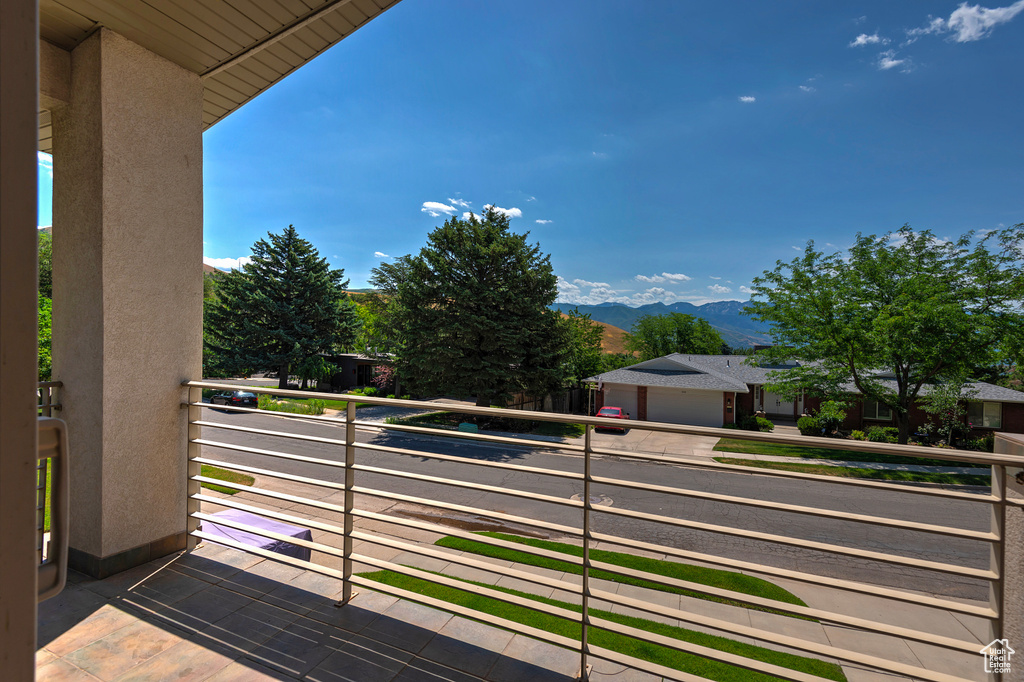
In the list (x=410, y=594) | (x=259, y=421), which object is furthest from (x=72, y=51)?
(x=259, y=421)

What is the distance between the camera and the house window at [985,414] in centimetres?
1944

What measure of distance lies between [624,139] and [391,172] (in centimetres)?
3234

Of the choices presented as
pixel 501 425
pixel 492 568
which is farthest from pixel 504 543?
pixel 501 425

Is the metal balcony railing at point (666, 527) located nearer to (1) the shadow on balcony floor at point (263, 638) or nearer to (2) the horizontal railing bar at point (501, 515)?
(2) the horizontal railing bar at point (501, 515)

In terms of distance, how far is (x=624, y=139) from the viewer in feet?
164

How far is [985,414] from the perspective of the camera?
19625mm

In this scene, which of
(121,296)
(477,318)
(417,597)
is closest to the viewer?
(417,597)

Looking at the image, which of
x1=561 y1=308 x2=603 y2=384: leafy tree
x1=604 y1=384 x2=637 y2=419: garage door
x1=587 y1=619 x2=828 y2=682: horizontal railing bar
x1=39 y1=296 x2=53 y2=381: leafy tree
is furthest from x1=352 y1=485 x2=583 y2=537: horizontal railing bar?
x1=604 y1=384 x2=637 y2=419: garage door

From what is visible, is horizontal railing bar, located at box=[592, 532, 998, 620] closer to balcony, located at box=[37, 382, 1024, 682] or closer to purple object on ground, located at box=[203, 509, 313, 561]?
balcony, located at box=[37, 382, 1024, 682]

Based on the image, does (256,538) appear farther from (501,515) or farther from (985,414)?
(985,414)

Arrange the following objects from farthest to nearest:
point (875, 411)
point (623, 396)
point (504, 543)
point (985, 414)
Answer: point (623, 396), point (875, 411), point (985, 414), point (504, 543)

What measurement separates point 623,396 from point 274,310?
19160 millimetres

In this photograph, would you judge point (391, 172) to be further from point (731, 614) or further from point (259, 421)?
point (731, 614)

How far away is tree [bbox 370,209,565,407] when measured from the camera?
17391mm
